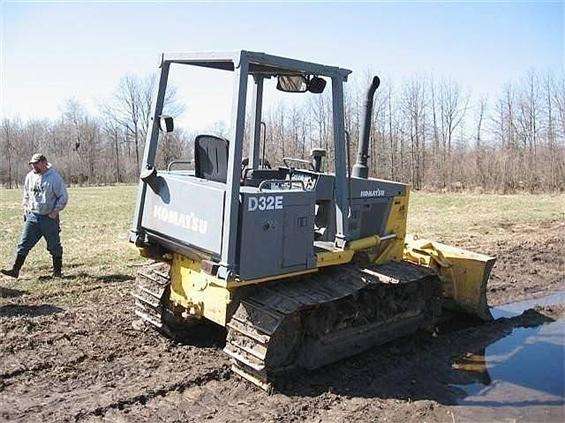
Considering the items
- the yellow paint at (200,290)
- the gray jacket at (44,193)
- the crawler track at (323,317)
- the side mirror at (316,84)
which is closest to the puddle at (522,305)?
the crawler track at (323,317)

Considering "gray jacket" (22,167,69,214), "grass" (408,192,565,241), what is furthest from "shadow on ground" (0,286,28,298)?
"grass" (408,192,565,241)

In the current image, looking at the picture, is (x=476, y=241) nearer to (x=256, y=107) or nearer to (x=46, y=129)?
(x=256, y=107)

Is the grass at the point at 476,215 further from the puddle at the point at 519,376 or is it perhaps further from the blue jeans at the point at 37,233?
the blue jeans at the point at 37,233

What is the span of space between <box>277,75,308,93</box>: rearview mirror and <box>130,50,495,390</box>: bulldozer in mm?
14

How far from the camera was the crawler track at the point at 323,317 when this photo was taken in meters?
5.07

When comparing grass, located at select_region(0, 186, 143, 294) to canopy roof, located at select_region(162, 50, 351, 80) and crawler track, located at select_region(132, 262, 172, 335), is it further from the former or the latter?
canopy roof, located at select_region(162, 50, 351, 80)

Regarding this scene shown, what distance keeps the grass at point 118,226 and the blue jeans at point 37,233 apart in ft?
1.54

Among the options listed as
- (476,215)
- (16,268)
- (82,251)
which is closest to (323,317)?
(16,268)

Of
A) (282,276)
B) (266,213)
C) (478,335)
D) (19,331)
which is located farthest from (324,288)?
(19,331)

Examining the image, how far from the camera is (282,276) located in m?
5.26

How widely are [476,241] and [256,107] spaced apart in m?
8.15

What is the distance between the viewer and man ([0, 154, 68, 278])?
851cm

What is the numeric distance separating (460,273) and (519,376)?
1810mm

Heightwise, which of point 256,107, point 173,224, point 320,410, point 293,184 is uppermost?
point 256,107
